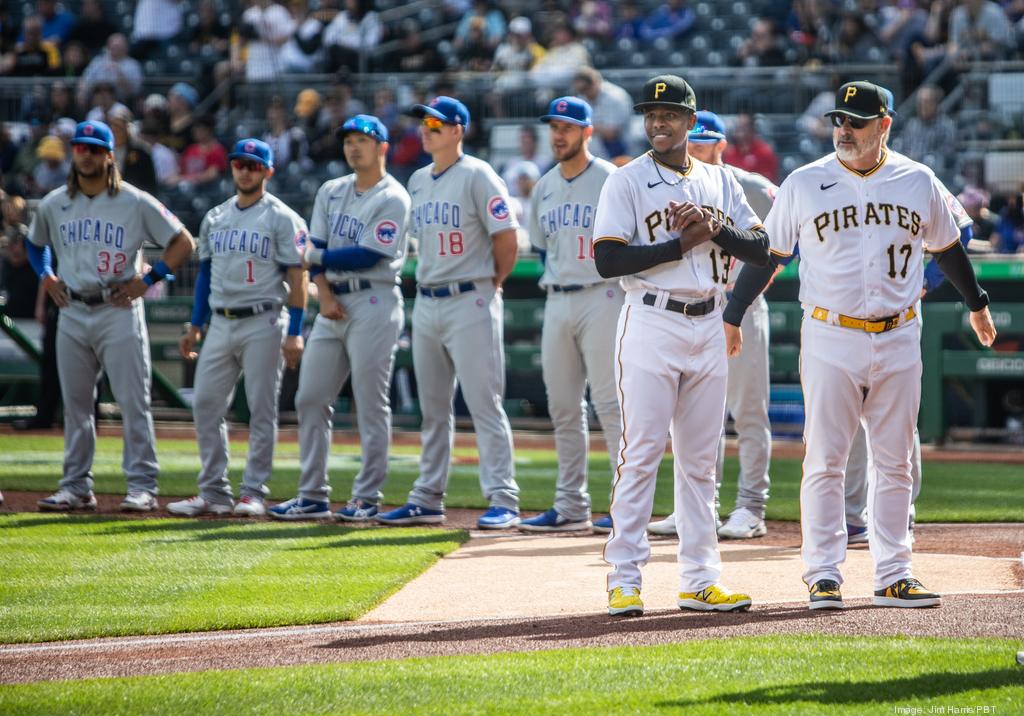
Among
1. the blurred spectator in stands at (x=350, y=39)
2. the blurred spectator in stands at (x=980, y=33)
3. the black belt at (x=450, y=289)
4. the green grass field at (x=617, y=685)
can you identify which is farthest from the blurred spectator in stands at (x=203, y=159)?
the green grass field at (x=617, y=685)

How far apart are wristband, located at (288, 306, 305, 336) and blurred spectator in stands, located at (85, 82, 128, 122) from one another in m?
10.3

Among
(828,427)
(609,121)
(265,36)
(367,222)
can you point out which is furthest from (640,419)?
(265,36)

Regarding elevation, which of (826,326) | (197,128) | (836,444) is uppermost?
(197,128)

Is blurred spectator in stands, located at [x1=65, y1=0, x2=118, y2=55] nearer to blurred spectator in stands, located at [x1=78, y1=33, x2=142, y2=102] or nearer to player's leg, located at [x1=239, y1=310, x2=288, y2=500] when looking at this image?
blurred spectator in stands, located at [x1=78, y1=33, x2=142, y2=102]

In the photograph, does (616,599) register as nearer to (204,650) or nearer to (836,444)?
(836,444)

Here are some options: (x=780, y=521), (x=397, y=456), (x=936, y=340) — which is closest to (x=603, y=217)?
(x=780, y=521)

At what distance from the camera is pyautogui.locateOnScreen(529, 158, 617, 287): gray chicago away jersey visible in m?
7.59

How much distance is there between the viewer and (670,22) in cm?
1842

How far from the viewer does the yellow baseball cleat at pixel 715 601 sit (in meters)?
5.27

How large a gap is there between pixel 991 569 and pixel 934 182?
6.09 ft

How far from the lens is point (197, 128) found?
1861 centimetres

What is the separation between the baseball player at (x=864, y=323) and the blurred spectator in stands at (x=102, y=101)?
1386cm

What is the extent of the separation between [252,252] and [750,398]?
301 cm

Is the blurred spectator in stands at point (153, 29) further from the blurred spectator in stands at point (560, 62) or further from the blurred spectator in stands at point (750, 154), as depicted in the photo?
the blurred spectator in stands at point (750, 154)
